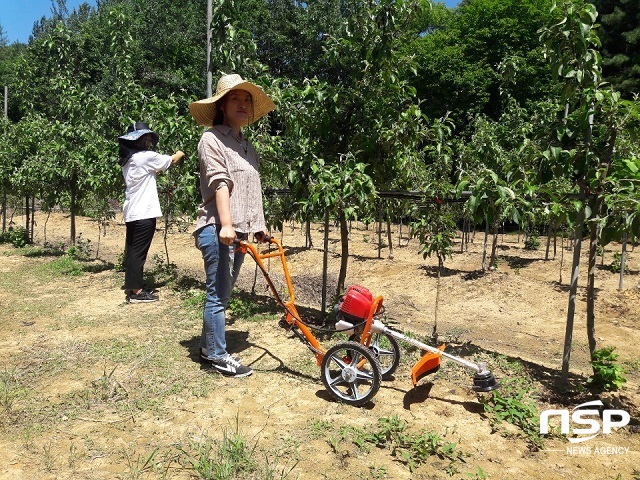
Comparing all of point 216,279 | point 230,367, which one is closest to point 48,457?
→ point 230,367

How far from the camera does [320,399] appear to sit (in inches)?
134

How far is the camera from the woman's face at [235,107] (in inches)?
146

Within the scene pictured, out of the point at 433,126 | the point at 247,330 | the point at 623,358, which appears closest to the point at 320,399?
the point at 247,330

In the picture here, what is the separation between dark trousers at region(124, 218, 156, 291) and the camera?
5738 mm

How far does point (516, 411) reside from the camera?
10.6ft

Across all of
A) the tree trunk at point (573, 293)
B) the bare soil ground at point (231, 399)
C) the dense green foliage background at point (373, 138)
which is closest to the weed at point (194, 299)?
the bare soil ground at point (231, 399)

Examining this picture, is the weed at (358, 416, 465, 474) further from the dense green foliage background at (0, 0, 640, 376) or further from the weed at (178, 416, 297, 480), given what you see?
the dense green foliage background at (0, 0, 640, 376)

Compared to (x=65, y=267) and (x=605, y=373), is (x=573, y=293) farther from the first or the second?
(x=65, y=267)

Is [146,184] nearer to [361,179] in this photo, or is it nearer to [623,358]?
[361,179]

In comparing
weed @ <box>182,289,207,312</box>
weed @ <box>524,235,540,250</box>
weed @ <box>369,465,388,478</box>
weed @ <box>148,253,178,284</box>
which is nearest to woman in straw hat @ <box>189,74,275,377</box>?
weed @ <box>369,465,388,478</box>

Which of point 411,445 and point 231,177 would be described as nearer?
point 411,445

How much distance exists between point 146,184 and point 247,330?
208cm

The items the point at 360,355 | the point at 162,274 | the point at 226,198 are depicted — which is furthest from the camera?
the point at 162,274

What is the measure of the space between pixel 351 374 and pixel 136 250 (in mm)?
3404
